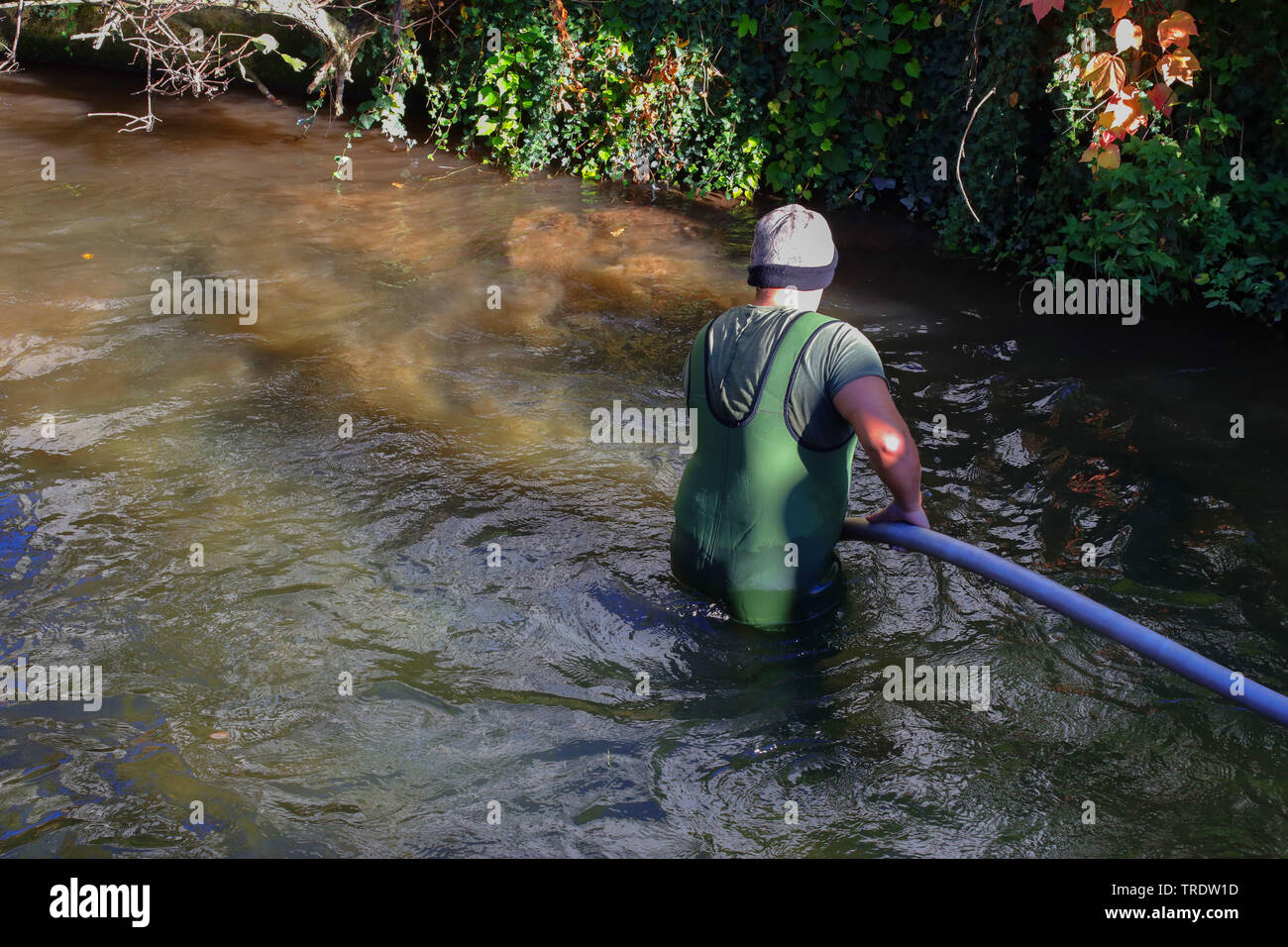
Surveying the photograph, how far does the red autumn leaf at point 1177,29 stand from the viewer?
6.60 meters

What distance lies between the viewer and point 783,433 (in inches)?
142

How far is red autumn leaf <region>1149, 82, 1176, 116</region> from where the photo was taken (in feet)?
22.8

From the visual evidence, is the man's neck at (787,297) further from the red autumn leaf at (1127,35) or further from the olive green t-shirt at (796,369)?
the red autumn leaf at (1127,35)

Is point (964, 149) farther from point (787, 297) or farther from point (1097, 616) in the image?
point (1097, 616)

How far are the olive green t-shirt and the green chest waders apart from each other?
0.03 m

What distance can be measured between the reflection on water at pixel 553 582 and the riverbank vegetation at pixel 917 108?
0.62 m

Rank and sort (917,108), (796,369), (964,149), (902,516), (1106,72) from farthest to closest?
(917,108) < (964,149) < (1106,72) < (902,516) < (796,369)

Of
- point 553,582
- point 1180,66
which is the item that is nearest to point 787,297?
point 553,582

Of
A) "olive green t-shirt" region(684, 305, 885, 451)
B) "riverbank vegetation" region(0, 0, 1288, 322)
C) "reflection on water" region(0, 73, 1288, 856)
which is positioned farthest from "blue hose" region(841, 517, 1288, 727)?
"riverbank vegetation" region(0, 0, 1288, 322)

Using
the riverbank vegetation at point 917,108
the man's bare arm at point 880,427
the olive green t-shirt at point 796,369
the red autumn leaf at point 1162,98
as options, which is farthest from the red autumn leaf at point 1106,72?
the man's bare arm at point 880,427

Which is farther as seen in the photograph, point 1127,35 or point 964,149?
point 964,149

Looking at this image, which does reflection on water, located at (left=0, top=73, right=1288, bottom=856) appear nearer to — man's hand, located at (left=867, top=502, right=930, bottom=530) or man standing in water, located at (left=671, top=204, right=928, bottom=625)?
man standing in water, located at (left=671, top=204, right=928, bottom=625)

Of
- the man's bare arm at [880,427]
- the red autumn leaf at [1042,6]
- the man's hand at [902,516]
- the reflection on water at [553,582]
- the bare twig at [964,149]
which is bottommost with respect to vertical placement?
the reflection on water at [553,582]

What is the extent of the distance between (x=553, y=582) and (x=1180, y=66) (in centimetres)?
522
